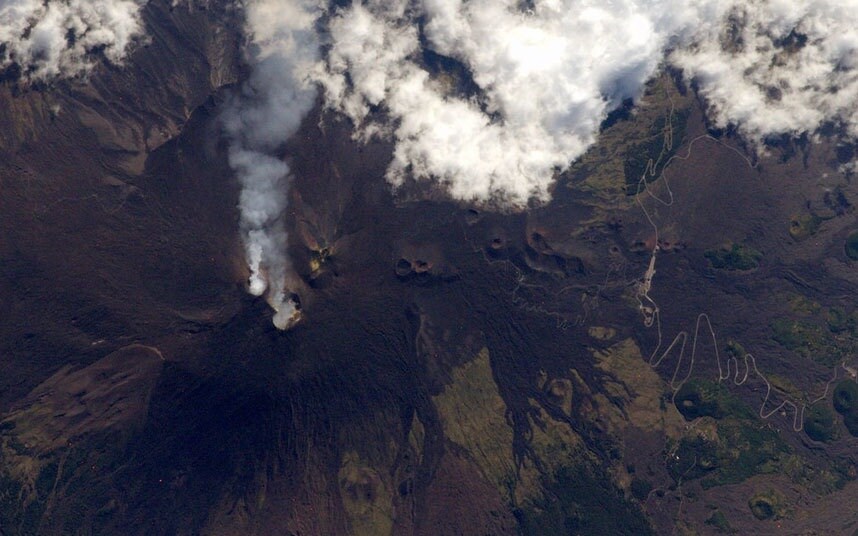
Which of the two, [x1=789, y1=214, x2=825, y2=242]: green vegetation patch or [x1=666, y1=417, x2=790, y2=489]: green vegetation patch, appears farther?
[x1=789, y1=214, x2=825, y2=242]: green vegetation patch

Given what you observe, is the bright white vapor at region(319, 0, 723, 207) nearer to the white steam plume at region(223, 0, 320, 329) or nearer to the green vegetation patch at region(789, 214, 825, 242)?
the white steam plume at region(223, 0, 320, 329)

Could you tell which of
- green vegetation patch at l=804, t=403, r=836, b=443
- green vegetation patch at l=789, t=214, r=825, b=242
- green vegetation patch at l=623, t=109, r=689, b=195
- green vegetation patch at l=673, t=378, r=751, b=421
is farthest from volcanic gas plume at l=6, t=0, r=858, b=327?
green vegetation patch at l=804, t=403, r=836, b=443

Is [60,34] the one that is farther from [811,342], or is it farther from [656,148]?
[811,342]

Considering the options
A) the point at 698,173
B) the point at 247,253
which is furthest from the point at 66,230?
the point at 698,173

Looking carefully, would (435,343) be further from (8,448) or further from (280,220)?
(8,448)

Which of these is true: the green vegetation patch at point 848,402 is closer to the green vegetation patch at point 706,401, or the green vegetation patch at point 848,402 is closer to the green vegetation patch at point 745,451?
the green vegetation patch at point 745,451

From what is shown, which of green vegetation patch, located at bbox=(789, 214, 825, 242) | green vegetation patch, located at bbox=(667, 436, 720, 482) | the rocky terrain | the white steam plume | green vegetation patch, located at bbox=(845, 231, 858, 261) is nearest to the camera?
the rocky terrain
